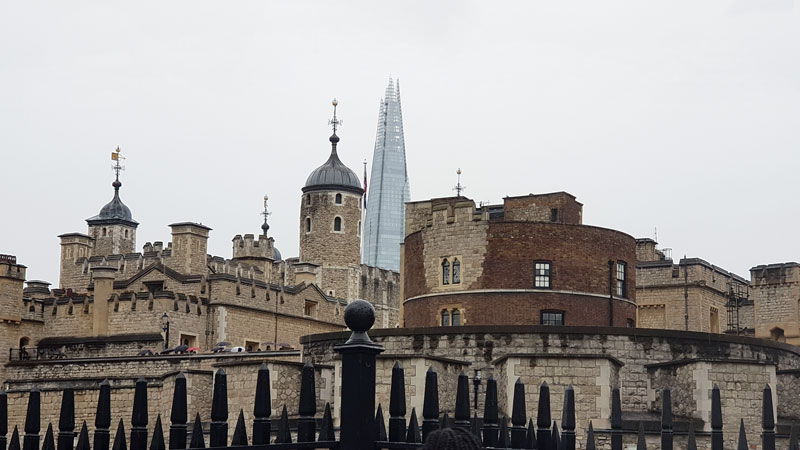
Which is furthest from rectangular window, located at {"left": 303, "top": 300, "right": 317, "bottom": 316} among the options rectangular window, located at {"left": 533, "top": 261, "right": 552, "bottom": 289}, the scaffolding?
rectangular window, located at {"left": 533, "top": 261, "right": 552, "bottom": 289}

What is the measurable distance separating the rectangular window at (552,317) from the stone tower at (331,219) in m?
31.7

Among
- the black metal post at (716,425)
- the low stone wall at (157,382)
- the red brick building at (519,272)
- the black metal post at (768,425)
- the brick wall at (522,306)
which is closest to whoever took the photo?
the black metal post at (768,425)

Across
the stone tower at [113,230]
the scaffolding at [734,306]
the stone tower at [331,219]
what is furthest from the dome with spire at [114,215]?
the scaffolding at [734,306]

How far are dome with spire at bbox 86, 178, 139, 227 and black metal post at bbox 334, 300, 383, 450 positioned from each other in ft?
243

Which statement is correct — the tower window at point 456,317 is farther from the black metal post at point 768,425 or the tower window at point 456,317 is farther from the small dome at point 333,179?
the small dome at point 333,179

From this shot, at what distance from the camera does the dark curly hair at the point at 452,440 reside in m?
5.37

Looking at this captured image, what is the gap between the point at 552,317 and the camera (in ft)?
118

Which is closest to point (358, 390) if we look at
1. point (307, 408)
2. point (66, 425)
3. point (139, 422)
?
point (307, 408)

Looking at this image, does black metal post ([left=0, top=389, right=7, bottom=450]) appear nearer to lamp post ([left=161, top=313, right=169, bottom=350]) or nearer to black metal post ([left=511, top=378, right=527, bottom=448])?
black metal post ([left=511, top=378, right=527, bottom=448])

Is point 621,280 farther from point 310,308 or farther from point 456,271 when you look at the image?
point 310,308

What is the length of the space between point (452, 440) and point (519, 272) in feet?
100

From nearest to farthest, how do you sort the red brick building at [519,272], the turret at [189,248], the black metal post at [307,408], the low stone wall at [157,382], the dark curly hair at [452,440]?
the dark curly hair at [452,440], the black metal post at [307,408], the low stone wall at [157,382], the red brick building at [519,272], the turret at [189,248]

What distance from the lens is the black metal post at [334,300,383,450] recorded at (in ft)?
21.8

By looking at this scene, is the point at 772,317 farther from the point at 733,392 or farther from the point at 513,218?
the point at 733,392
